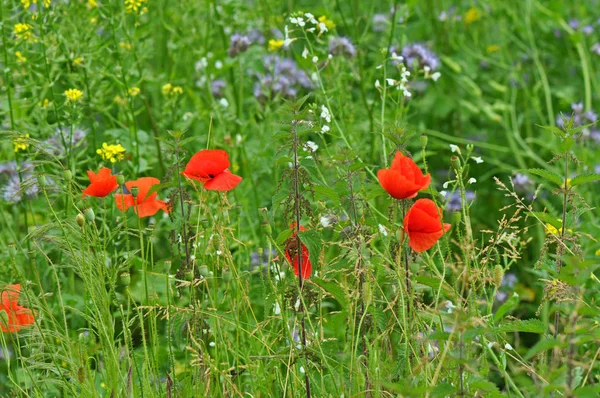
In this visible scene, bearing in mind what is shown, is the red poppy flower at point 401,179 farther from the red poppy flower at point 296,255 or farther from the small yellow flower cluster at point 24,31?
the small yellow flower cluster at point 24,31

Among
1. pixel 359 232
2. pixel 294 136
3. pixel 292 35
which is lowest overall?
pixel 292 35

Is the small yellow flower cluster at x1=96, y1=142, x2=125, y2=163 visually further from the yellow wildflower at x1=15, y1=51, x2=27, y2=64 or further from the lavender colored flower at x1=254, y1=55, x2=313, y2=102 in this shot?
the lavender colored flower at x1=254, y1=55, x2=313, y2=102

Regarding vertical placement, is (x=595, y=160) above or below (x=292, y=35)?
below

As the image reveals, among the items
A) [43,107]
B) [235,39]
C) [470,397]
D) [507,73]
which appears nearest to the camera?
[470,397]

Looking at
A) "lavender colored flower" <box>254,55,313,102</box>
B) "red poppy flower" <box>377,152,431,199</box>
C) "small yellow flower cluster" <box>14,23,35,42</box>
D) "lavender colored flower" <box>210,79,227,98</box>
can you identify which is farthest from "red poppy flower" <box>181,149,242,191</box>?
"lavender colored flower" <box>210,79,227,98</box>

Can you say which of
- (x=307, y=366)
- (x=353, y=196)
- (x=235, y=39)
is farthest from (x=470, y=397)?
(x=235, y=39)

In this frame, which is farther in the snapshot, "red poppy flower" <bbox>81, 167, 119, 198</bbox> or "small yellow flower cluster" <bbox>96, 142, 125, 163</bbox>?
"small yellow flower cluster" <bbox>96, 142, 125, 163</bbox>

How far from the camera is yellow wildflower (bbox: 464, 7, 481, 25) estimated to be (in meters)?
4.52

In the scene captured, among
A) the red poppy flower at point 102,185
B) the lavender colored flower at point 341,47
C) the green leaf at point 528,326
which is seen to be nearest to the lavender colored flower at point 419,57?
the lavender colored flower at point 341,47

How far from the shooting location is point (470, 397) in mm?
1613

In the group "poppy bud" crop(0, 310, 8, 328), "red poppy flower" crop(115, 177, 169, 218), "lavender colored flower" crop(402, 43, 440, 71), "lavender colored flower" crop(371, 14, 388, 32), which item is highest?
"red poppy flower" crop(115, 177, 169, 218)

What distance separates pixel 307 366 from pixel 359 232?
26 cm

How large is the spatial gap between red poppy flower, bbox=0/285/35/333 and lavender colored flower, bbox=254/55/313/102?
4.34ft

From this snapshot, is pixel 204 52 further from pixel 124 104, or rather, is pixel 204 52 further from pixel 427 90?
pixel 427 90
